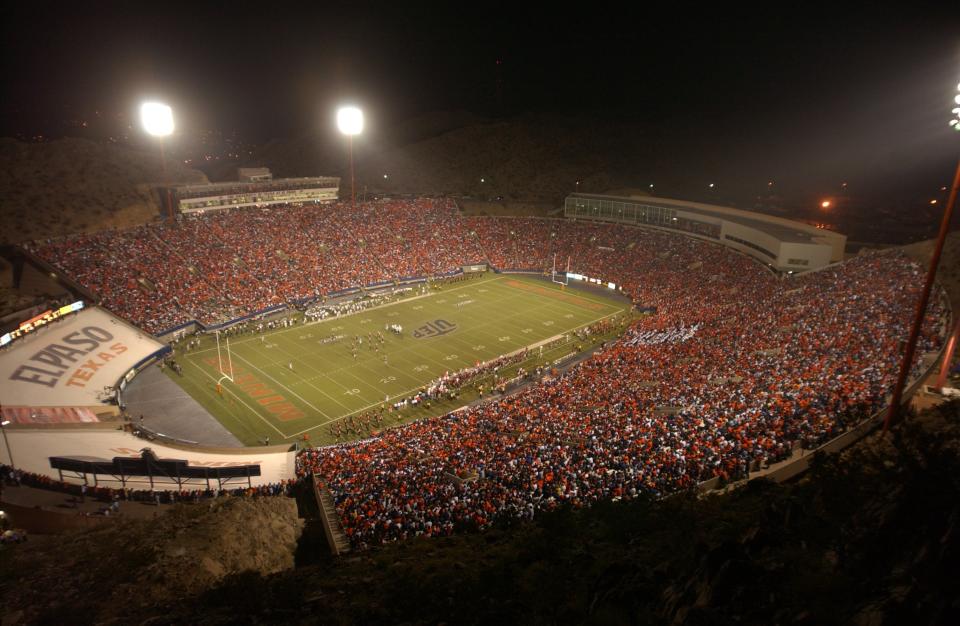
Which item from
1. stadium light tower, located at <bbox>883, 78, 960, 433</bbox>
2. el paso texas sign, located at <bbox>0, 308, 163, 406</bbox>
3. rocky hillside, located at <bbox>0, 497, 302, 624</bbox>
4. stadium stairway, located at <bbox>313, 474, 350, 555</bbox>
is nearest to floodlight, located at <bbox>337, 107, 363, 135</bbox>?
el paso texas sign, located at <bbox>0, 308, 163, 406</bbox>

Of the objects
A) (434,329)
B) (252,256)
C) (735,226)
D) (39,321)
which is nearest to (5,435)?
(39,321)

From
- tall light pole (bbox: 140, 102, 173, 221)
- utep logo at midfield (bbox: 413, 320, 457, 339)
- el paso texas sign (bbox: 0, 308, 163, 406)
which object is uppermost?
tall light pole (bbox: 140, 102, 173, 221)

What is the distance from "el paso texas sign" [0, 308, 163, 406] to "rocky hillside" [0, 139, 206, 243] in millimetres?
24095

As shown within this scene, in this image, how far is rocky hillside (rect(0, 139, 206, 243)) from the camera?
53688 millimetres

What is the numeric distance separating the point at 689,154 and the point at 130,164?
99420 mm

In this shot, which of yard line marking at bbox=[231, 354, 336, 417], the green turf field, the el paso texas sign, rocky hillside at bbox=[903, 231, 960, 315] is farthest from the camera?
rocky hillside at bbox=[903, 231, 960, 315]

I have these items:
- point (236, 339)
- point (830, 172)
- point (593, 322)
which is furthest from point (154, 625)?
point (830, 172)

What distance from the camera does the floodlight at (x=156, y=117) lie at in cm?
4728

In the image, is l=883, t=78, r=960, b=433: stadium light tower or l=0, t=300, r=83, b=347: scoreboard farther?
l=0, t=300, r=83, b=347: scoreboard

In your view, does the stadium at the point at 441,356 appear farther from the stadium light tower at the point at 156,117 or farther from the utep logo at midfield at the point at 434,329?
the stadium light tower at the point at 156,117

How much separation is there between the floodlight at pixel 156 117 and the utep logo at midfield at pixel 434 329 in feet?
97.1

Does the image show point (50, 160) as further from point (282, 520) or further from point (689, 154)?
point (689, 154)

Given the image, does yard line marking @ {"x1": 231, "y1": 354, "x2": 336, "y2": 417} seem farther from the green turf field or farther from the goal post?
the goal post

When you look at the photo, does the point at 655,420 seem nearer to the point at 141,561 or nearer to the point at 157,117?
the point at 141,561
